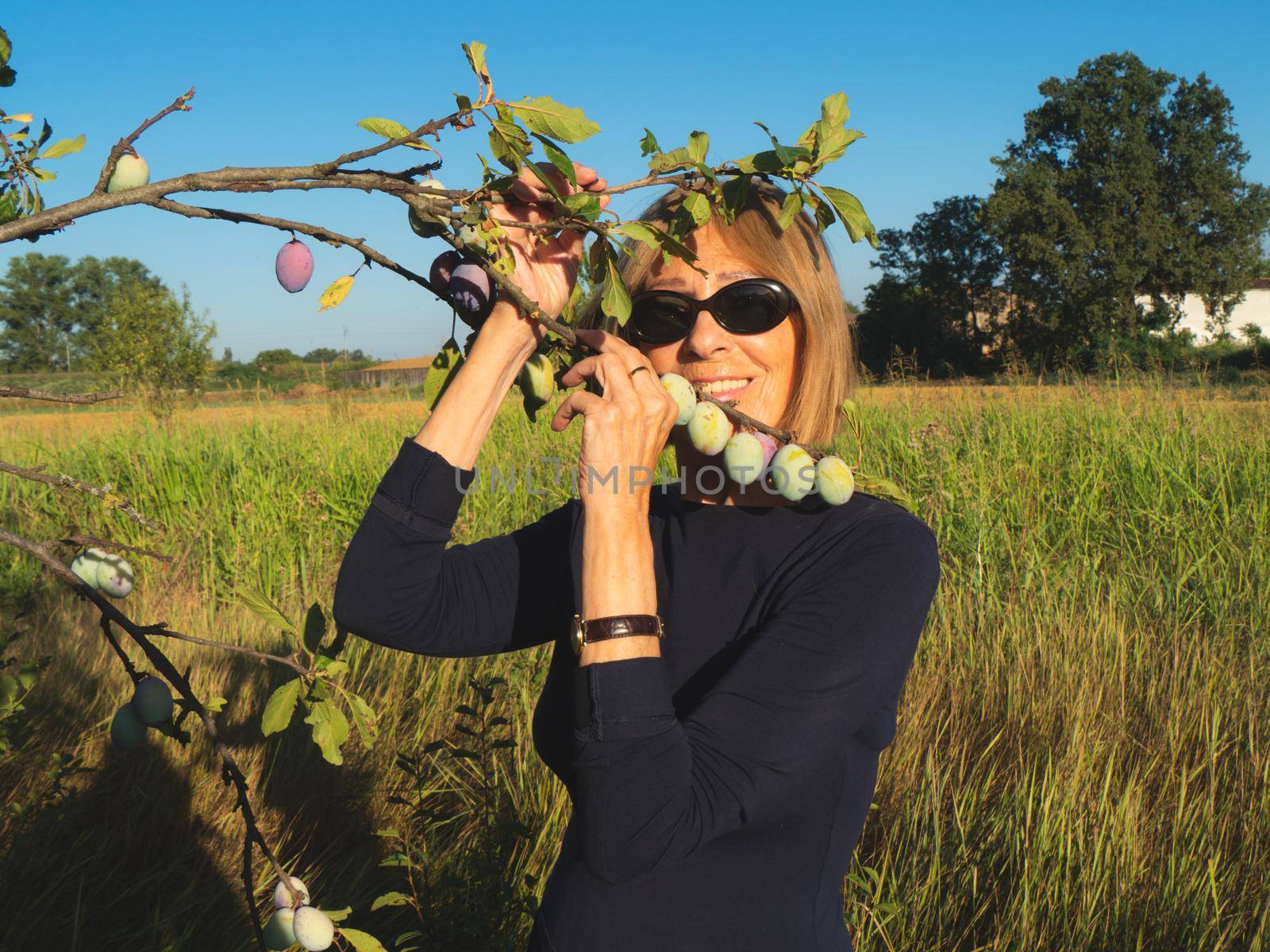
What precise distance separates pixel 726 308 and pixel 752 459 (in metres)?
0.27

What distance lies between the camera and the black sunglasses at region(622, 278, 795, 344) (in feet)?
3.98

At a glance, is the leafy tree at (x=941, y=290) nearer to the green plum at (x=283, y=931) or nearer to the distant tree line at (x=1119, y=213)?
the distant tree line at (x=1119, y=213)

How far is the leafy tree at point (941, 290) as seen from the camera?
3288 centimetres

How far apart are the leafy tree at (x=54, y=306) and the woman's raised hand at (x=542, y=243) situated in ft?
165

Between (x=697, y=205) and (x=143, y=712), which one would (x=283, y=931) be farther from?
(x=697, y=205)

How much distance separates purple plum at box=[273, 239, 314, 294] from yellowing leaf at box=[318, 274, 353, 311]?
0.18ft

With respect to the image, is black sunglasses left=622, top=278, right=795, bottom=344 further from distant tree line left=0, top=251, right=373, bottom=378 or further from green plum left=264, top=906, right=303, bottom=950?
distant tree line left=0, top=251, right=373, bottom=378

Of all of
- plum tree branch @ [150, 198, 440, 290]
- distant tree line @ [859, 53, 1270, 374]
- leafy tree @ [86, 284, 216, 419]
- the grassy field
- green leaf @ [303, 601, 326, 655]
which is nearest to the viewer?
plum tree branch @ [150, 198, 440, 290]

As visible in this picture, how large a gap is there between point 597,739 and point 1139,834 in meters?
1.53

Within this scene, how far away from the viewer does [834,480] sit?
3.35 feet

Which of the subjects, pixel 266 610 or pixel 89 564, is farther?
pixel 89 564

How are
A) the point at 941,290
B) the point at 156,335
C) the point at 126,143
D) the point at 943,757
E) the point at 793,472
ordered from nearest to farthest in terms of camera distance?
the point at 126,143, the point at 793,472, the point at 943,757, the point at 156,335, the point at 941,290

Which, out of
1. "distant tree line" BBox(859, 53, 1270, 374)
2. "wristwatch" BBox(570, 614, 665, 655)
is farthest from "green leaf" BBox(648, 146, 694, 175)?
"distant tree line" BBox(859, 53, 1270, 374)

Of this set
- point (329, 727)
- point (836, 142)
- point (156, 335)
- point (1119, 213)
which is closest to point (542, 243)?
point (836, 142)
